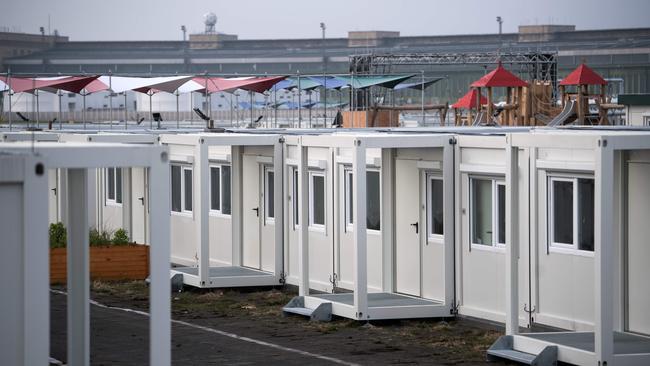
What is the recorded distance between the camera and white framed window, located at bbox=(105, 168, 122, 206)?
2552 cm

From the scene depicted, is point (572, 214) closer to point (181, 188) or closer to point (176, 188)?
point (181, 188)

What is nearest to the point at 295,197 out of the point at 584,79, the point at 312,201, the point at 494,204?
the point at 312,201

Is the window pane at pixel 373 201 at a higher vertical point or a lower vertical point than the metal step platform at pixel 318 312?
higher

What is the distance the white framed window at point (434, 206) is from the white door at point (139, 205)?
8.35 metres

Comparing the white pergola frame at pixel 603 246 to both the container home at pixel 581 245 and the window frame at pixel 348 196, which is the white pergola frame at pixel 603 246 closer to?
the container home at pixel 581 245

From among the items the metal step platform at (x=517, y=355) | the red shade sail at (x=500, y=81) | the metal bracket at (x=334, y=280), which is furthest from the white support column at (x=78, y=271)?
the red shade sail at (x=500, y=81)

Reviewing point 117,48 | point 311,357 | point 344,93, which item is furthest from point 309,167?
point 117,48

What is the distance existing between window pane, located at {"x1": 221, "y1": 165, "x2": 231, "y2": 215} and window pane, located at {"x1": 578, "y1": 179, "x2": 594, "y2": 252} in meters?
9.12

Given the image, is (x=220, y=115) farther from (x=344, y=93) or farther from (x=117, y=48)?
(x=117, y=48)

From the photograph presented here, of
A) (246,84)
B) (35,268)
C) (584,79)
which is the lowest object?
(35,268)

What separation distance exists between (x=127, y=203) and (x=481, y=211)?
10.3 metres

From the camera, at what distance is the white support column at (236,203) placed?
2153 cm

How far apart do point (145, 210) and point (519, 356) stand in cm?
1223

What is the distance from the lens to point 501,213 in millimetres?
15688
